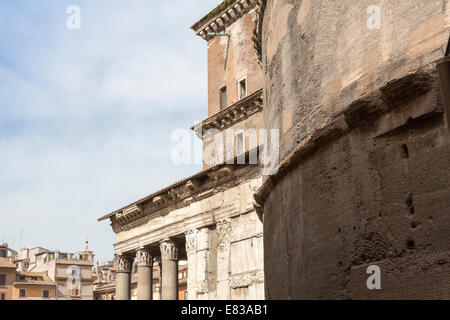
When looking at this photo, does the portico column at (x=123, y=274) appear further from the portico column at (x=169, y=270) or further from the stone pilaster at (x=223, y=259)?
the stone pilaster at (x=223, y=259)

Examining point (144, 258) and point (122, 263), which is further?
point (122, 263)

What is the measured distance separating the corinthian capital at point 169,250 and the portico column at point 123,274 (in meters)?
3.16

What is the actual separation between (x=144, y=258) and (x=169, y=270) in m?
1.98

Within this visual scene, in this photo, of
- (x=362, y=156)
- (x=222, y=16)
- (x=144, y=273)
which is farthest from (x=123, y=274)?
(x=362, y=156)

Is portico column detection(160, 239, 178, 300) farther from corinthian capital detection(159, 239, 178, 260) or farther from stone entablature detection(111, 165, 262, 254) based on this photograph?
stone entablature detection(111, 165, 262, 254)

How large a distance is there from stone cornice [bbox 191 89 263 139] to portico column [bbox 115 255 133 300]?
16.0ft

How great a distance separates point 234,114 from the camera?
19.0 m

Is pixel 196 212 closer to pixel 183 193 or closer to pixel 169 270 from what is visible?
pixel 183 193

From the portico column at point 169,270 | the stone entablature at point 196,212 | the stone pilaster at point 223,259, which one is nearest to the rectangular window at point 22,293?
the stone entablature at point 196,212

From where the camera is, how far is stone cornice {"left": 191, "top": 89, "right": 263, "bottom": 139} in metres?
18.0

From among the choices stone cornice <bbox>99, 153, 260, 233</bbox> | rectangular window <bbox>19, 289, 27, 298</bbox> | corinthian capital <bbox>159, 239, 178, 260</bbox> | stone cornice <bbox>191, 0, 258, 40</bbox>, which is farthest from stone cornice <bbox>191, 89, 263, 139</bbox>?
rectangular window <bbox>19, 289, 27, 298</bbox>

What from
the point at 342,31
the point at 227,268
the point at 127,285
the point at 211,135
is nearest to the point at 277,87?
the point at 342,31
